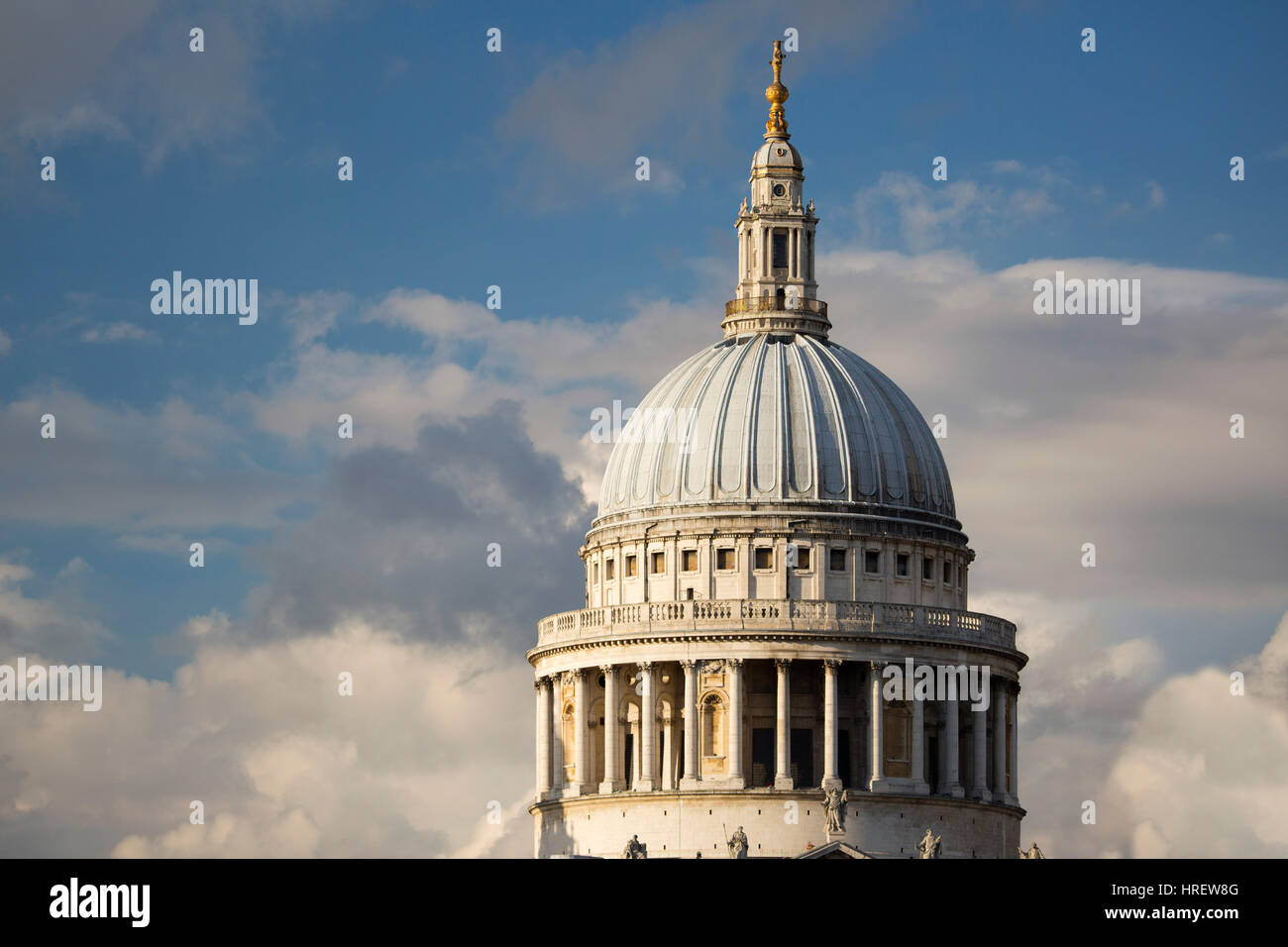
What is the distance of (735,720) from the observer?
488 feet

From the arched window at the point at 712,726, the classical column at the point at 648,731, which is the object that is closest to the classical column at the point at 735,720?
the arched window at the point at 712,726

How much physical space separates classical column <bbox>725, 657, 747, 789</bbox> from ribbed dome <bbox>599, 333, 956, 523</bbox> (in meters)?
8.95

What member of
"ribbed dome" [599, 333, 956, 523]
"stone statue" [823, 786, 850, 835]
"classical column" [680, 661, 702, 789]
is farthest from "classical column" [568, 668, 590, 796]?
"stone statue" [823, 786, 850, 835]

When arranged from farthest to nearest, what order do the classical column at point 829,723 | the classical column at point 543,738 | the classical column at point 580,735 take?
the classical column at point 543,738 < the classical column at point 580,735 < the classical column at point 829,723

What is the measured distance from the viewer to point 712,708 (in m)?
150

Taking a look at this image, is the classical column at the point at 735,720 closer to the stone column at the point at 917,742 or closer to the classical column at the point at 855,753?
the classical column at the point at 855,753

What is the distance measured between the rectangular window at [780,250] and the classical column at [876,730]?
847 inches

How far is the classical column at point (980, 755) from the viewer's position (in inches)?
5994

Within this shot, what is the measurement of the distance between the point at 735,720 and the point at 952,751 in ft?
33.5

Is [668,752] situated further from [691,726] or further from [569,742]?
[569,742]
